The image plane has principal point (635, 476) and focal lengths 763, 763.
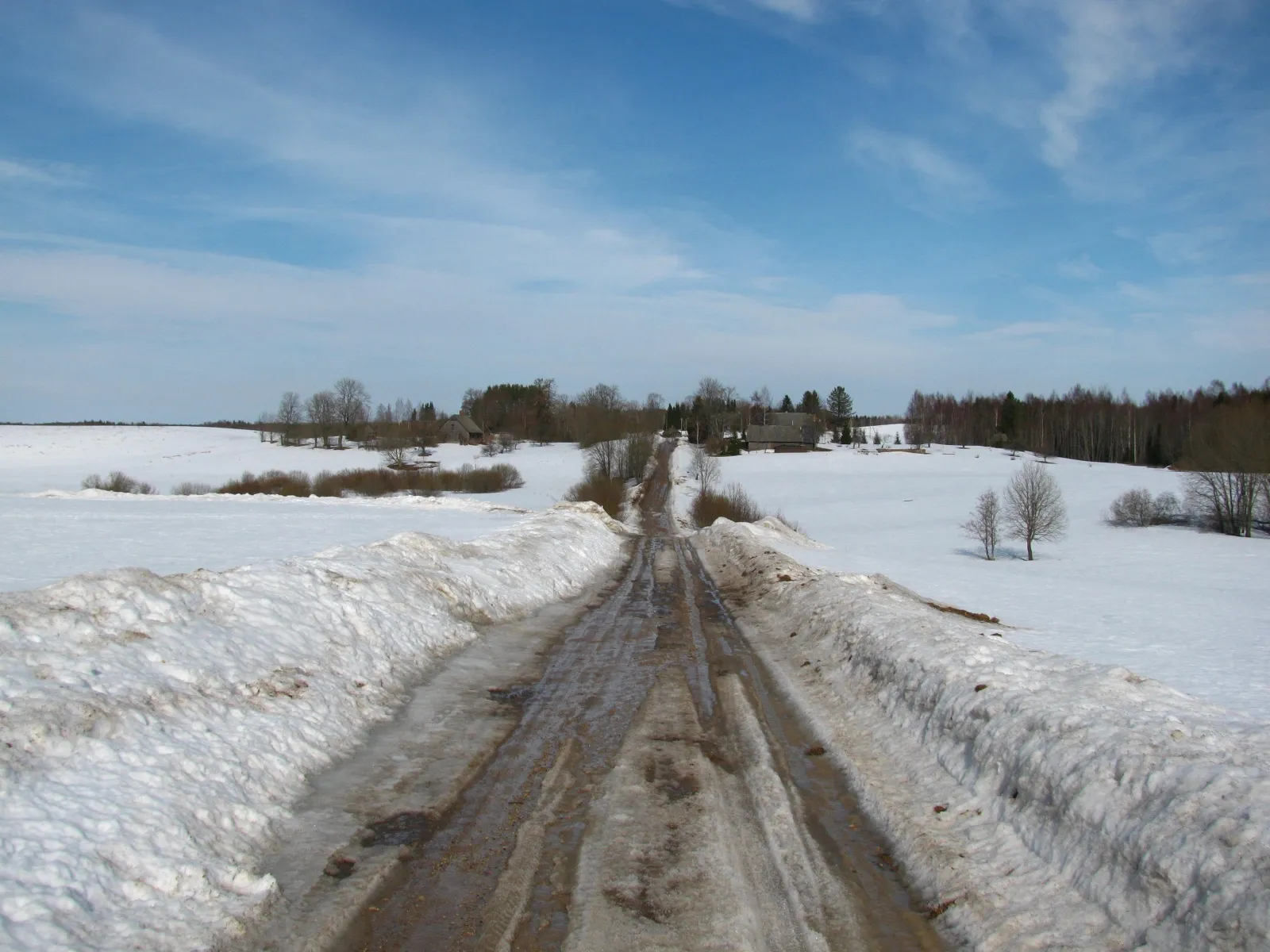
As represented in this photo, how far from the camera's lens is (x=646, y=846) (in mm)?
5770

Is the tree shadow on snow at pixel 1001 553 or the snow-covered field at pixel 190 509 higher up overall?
the snow-covered field at pixel 190 509

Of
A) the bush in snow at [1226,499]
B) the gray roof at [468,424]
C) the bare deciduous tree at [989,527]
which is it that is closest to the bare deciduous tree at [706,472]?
A: the bare deciduous tree at [989,527]

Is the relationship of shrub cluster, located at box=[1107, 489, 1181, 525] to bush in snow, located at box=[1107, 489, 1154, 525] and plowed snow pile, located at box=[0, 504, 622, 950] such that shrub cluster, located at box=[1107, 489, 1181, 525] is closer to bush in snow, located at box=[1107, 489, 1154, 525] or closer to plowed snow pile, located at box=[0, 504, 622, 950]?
bush in snow, located at box=[1107, 489, 1154, 525]

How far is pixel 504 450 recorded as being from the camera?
12044cm

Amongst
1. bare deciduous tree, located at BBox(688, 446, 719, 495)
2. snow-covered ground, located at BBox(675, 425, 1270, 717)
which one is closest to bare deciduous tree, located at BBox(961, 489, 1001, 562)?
snow-covered ground, located at BBox(675, 425, 1270, 717)

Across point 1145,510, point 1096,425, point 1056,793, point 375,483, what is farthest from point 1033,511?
point 1096,425

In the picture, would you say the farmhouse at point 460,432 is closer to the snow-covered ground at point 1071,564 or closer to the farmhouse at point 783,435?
the farmhouse at point 783,435

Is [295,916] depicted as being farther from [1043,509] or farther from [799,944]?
[1043,509]

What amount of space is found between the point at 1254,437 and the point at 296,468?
335 feet

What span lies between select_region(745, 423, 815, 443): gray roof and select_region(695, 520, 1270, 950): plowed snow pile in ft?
397

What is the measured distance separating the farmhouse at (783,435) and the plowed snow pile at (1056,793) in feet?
397

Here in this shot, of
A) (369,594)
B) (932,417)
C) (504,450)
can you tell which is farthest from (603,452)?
(932,417)

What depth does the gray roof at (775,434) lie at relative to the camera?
5128 inches

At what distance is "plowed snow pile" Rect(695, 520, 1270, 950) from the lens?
4.63 metres
